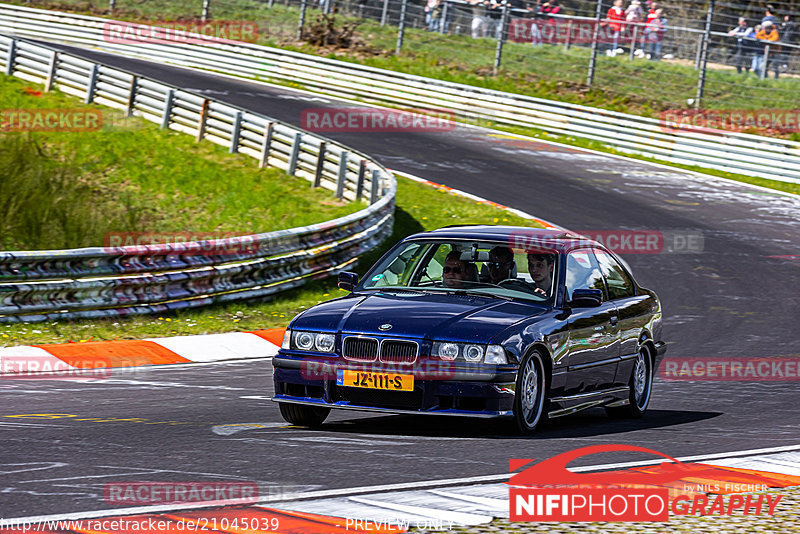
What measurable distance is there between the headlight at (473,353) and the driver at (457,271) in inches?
43.9

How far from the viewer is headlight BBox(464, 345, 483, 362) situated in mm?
7602

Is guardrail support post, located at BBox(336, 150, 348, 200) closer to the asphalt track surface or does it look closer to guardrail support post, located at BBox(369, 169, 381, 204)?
guardrail support post, located at BBox(369, 169, 381, 204)

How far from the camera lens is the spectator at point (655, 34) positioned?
102 ft

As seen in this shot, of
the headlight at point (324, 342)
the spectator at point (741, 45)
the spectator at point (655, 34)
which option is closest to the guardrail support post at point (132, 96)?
the spectator at point (655, 34)

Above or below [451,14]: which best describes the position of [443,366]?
below

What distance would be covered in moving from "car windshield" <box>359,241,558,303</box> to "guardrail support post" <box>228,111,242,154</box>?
15.5 metres

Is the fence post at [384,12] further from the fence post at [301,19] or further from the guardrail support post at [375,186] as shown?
the guardrail support post at [375,186]

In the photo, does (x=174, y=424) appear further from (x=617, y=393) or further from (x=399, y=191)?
(x=399, y=191)

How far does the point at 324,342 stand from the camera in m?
7.85

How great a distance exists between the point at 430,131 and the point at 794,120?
30.2 feet

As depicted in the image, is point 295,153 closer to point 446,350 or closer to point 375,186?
Result: point 375,186

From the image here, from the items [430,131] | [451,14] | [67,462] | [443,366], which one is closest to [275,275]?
[443,366]

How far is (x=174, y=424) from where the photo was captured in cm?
796

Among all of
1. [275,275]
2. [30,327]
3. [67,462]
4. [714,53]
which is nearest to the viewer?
[67,462]
